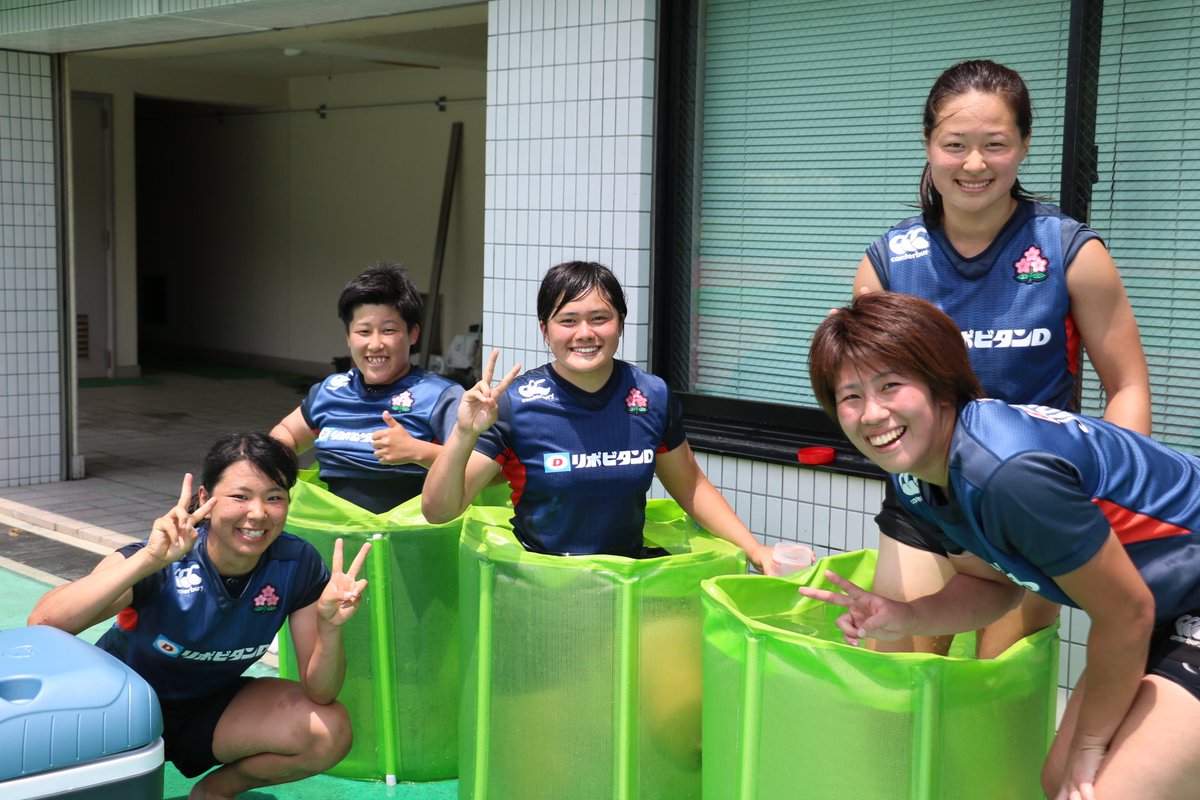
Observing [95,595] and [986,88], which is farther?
[95,595]

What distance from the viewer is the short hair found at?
3832mm

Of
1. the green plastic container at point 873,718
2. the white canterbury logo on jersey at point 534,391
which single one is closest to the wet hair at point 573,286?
the white canterbury logo on jersey at point 534,391

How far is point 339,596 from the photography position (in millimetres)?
3121

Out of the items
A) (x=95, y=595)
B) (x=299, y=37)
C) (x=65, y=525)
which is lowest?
(x=65, y=525)

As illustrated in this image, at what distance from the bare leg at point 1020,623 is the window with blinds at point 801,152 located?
1.68 metres

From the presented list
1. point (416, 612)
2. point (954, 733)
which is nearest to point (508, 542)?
point (416, 612)

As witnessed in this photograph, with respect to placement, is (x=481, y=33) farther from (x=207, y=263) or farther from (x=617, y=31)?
(x=207, y=263)

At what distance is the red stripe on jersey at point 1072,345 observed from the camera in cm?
273

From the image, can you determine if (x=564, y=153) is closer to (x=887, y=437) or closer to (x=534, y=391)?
(x=534, y=391)

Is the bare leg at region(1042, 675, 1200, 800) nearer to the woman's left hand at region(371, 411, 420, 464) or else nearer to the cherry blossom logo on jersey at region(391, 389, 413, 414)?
the woman's left hand at region(371, 411, 420, 464)

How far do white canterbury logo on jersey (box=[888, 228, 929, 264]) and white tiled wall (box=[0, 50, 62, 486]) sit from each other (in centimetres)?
652

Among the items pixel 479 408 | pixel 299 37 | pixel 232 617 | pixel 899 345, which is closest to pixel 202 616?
pixel 232 617

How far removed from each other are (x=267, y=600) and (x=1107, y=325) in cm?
207

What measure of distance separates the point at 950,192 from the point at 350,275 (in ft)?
38.3
